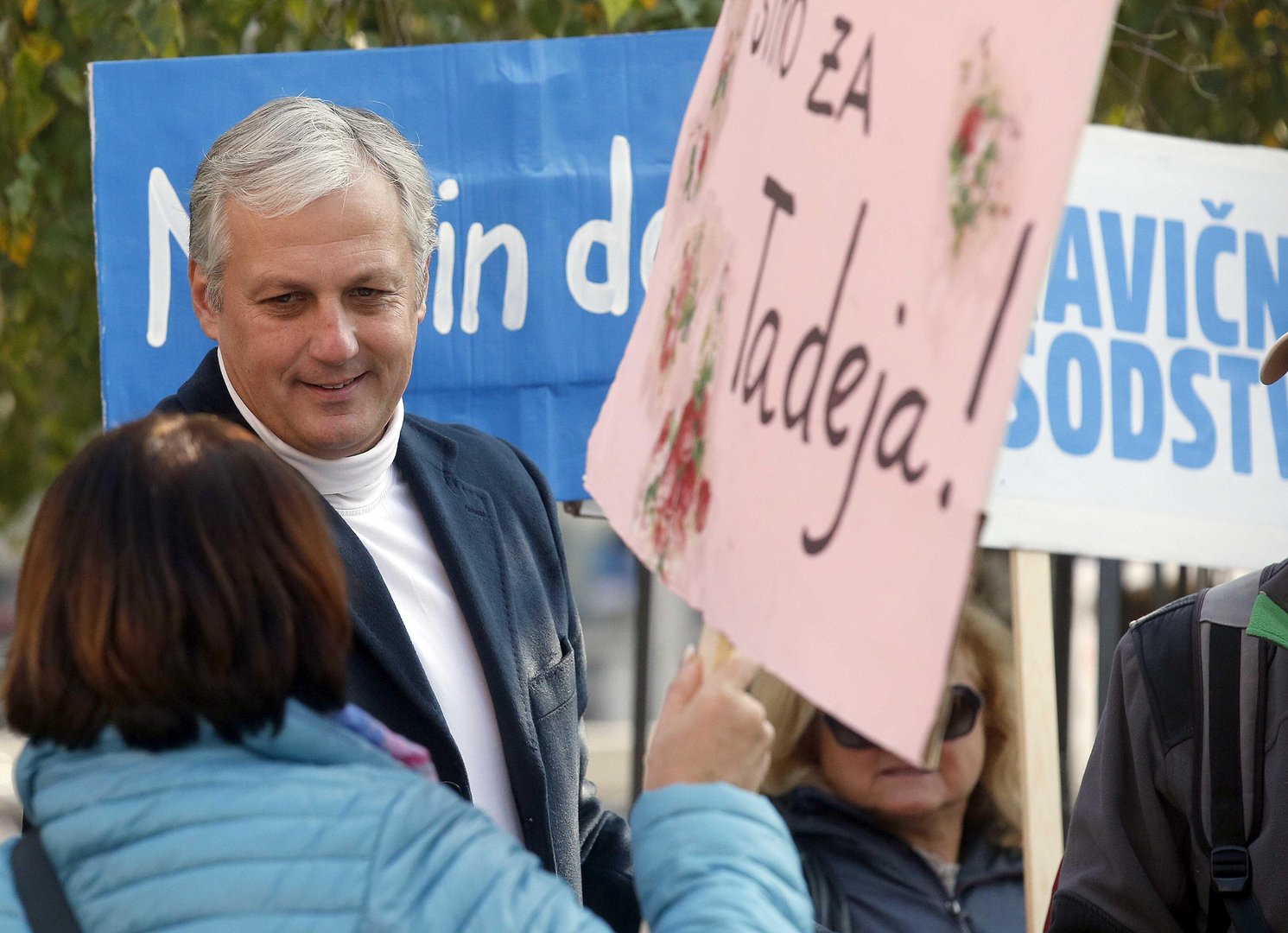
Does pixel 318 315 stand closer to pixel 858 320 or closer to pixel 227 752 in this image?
pixel 227 752

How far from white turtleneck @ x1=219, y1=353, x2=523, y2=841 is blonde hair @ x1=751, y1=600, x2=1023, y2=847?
3.71 ft

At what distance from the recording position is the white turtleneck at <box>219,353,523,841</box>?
165 cm

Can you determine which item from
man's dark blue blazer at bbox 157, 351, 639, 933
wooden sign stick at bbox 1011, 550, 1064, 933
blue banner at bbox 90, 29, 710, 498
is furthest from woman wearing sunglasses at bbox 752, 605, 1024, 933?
man's dark blue blazer at bbox 157, 351, 639, 933

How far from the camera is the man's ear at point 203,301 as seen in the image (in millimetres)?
1768

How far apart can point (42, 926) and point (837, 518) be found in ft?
1.90

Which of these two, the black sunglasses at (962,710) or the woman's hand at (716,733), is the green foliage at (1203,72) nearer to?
the black sunglasses at (962,710)

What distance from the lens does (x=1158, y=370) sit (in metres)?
2.75

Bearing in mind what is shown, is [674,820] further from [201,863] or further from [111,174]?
[111,174]

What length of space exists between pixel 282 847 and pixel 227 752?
3.3 inches

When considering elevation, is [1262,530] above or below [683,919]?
below

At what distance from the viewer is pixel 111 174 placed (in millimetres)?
2543

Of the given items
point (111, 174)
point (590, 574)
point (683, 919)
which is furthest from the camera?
point (590, 574)

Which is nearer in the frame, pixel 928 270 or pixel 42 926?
pixel 928 270

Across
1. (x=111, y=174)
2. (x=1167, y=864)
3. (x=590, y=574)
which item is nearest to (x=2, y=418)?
(x=111, y=174)
